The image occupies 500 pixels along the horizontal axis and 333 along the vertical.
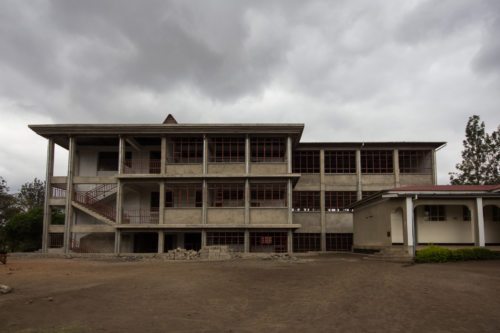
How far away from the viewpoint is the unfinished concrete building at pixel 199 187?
30.6 meters

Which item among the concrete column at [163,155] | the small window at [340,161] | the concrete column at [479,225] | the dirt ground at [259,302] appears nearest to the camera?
the dirt ground at [259,302]

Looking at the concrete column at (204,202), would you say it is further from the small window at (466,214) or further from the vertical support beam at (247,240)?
the small window at (466,214)

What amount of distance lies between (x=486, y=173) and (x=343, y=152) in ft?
47.5

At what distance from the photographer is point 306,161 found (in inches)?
1478

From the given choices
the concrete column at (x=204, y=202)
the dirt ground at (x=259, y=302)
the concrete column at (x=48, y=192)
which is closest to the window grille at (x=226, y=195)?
the concrete column at (x=204, y=202)

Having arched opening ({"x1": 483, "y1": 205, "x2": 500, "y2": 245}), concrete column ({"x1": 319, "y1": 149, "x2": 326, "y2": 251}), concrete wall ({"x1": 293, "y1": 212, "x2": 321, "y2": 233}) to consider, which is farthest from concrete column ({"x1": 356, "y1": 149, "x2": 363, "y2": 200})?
arched opening ({"x1": 483, "y1": 205, "x2": 500, "y2": 245})

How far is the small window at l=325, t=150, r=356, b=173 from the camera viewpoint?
123 ft

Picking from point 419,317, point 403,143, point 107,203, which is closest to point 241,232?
point 107,203

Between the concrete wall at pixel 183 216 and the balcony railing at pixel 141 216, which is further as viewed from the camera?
the balcony railing at pixel 141 216

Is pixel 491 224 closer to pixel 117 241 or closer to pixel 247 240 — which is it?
pixel 247 240

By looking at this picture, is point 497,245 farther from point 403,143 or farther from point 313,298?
point 313,298

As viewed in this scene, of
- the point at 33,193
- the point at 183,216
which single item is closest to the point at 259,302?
the point at 183,216

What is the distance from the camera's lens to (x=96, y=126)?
30.9 metres

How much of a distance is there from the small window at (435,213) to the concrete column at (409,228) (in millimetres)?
3100
